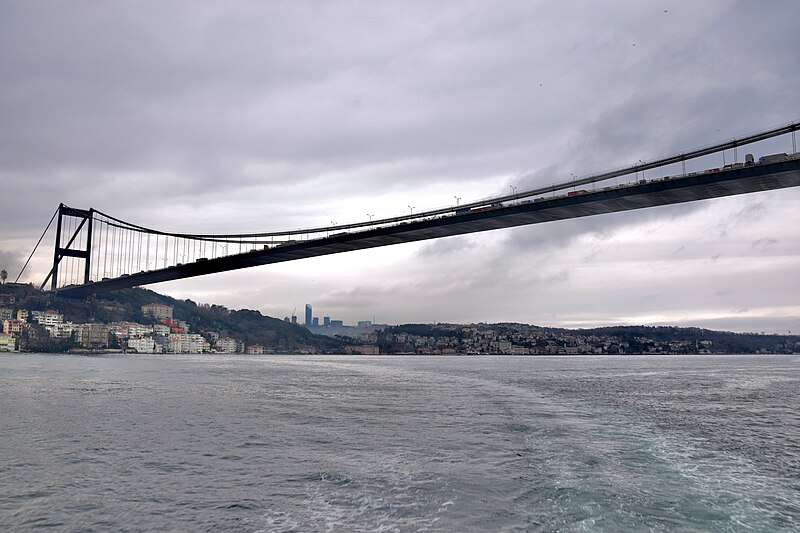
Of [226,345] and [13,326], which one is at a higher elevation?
[13,326]

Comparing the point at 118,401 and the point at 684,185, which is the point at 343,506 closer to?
the point at 118,401

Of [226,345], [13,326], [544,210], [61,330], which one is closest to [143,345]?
[61,330]

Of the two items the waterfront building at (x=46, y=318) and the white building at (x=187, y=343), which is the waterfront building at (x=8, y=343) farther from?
the white building at (x=187, y=343)

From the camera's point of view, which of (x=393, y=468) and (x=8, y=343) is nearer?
(x=393, y=468)

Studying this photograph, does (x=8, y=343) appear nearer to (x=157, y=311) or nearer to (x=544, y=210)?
(x=157, y=311)

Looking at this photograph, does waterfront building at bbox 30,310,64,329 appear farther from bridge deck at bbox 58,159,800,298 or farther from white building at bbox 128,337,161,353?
bridge deck at bbox 58,159,800,298

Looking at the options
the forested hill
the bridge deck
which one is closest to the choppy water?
the bridge deck

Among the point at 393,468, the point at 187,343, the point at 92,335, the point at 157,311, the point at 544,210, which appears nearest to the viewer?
the point at 393,468

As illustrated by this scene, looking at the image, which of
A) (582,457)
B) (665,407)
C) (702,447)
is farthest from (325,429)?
(665,407)
